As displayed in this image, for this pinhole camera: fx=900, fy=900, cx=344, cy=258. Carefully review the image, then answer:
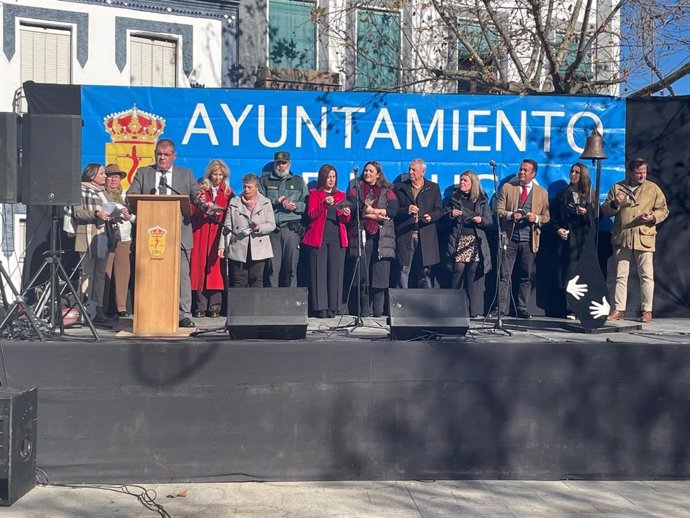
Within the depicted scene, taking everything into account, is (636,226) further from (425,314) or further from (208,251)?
(208,251)

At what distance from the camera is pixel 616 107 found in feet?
32.0

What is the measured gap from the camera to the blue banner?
31.2 feet

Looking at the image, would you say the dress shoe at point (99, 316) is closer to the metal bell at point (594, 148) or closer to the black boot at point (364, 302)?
the black boot at point (364, 302)

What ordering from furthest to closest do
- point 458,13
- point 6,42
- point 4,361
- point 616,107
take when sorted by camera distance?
point 458,13 < point 6,42 < point 616,107 < point 4,361

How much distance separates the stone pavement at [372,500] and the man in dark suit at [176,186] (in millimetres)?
2063

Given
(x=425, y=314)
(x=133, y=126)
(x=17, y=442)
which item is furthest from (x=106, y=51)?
(x=17, y=442)

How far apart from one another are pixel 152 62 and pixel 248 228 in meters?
7.16

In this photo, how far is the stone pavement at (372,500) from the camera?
597 cm

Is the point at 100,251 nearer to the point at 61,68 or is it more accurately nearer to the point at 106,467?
the point at 106,467

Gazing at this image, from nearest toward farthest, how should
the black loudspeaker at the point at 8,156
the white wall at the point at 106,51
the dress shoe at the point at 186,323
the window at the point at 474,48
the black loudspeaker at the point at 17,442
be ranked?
1. the black loudspeaker at the point at 17,442
2. the black loudspeaker at the point at 8,156
3. the dress shoe at the point at 186,323
4. the white wall at the point at 106,51
5. the window at the point at 474,48

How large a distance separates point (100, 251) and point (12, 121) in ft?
7.31

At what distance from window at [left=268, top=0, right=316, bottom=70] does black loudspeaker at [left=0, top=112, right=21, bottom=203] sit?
359 inches

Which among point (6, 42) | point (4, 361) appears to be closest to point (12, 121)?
point (4, 361)

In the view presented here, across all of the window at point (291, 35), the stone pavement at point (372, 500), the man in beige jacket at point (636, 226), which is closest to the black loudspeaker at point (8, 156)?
the stone pavement at point (372, 500)
